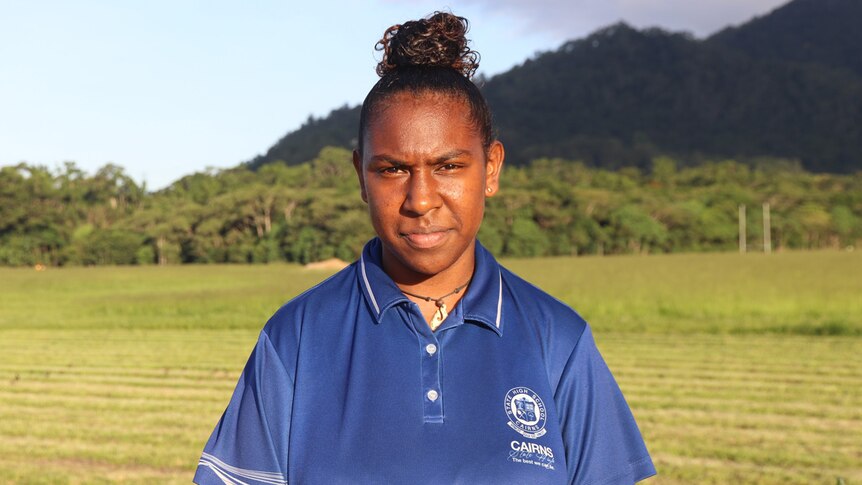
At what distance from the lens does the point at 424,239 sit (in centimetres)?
158

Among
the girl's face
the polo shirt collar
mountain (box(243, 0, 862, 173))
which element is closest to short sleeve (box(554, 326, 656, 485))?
the polo shirt collar

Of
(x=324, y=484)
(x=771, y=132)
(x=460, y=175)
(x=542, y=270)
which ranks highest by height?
(x=771, y=132)

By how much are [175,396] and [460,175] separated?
783 centimetres

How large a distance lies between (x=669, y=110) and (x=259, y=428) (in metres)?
189

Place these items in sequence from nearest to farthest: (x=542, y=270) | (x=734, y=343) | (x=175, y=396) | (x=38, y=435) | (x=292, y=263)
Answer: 1. (x=38, y=435)
2. (x=175, y=396)
3. (x=734, y=343)
4. (x=542, y=270)
5. (x=292, y=263)

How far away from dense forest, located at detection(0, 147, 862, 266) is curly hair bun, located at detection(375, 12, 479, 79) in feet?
161

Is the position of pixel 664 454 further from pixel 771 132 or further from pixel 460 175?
pixel 771 132

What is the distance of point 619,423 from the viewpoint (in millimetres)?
1617

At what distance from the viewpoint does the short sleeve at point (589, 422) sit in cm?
157

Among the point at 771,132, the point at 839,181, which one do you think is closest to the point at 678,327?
the point at 839,181

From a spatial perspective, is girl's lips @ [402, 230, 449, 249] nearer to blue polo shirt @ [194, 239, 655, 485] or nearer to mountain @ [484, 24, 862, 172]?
blue polo shirt @ [194, 239, 655, 485]

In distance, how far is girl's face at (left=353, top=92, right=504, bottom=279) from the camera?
5.07 ft

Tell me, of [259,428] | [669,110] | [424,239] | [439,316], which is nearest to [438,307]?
[439,316]

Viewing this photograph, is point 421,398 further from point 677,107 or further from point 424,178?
point 677,107
